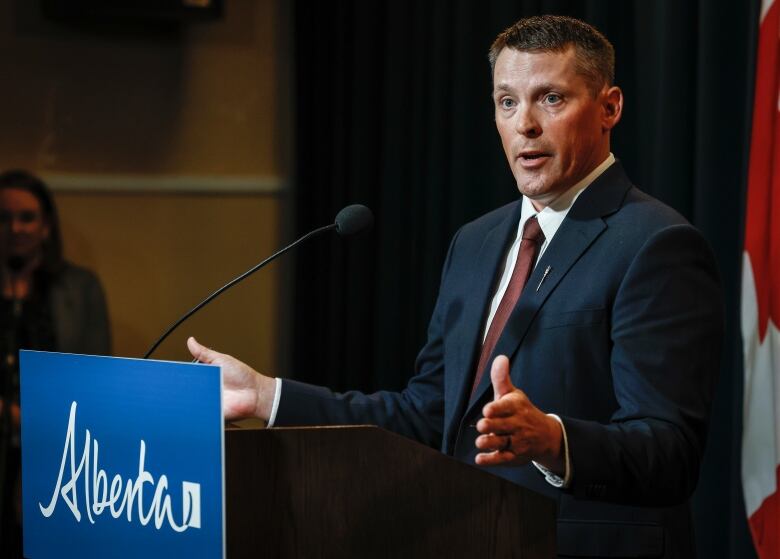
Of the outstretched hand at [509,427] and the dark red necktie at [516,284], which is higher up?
the dark red necktie at [516,284]

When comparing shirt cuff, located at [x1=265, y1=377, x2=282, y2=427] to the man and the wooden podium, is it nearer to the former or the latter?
the man

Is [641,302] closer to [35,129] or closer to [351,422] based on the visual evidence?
[351,422]

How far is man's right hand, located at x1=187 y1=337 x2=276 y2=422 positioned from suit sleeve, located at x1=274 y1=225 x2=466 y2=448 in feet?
0.09

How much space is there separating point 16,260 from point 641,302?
286cm

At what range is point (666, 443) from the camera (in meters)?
1.60

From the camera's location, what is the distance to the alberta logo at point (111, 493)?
128 cm

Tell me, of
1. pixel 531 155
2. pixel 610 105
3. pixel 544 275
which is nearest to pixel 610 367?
pixel 544 275

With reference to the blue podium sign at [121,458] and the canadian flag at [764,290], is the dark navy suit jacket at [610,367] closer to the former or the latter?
the blue podium sign at [121,458]

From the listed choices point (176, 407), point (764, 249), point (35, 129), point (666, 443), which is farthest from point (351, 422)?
point (35, 129)

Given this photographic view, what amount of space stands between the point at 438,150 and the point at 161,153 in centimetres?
131

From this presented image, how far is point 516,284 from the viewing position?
191cm

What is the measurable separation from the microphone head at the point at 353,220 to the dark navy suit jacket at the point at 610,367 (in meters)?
0.25

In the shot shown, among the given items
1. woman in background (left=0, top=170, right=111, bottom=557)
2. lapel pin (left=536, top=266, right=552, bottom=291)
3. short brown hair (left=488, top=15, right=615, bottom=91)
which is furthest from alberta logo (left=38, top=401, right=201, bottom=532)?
woman in background (left=0, top=170, right=111, bottom=557)

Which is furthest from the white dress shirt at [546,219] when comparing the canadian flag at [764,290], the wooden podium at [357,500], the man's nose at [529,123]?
the canadian flag at [764,290]
